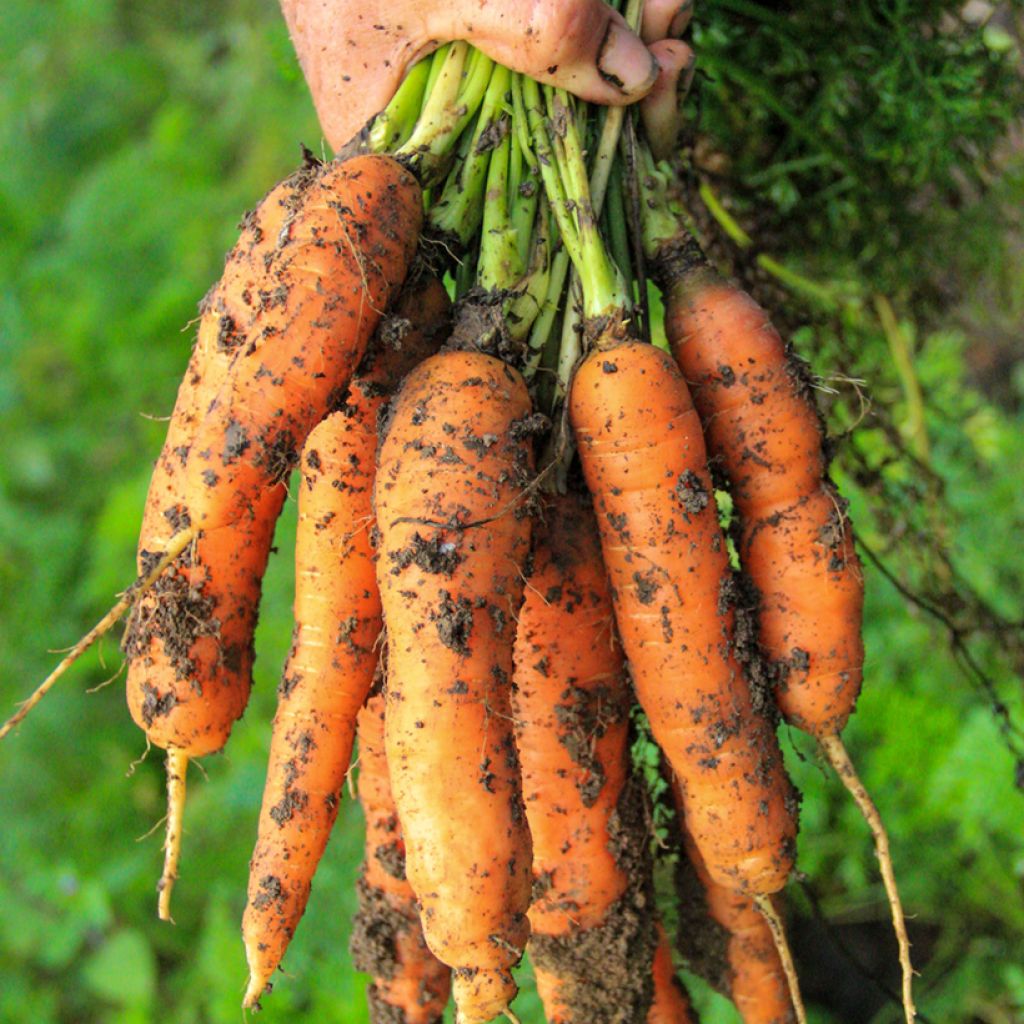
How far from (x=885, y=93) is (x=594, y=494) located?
37.0 inches

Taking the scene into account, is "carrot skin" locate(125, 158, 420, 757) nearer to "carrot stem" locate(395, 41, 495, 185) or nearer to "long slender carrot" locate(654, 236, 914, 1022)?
"carrot stem" locate(395, 41, 495, 185)

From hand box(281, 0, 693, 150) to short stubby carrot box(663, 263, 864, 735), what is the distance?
10.2 inches

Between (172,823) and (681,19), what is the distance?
4.34ft

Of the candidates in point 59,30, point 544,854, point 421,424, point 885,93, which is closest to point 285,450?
point 421,424

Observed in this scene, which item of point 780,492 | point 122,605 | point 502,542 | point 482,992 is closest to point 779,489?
point 780,492

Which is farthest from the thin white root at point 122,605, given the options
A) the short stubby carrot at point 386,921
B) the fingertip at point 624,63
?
the fingertip at point 624,63

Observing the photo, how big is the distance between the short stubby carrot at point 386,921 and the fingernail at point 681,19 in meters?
1.02

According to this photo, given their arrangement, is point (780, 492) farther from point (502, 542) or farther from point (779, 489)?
point (502, 542)

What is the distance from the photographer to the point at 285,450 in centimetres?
117

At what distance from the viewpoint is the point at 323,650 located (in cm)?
133

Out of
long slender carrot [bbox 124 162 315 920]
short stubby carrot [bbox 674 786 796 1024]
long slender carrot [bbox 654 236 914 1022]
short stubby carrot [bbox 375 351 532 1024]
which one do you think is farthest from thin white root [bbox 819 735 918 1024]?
long slender carrot [bbox 124 162 315 920]

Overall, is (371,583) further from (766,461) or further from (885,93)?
(885,93)

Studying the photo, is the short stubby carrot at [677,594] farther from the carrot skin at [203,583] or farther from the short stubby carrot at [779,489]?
the carrot skin at [203,583]

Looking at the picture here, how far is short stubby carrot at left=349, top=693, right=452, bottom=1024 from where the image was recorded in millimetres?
1457
